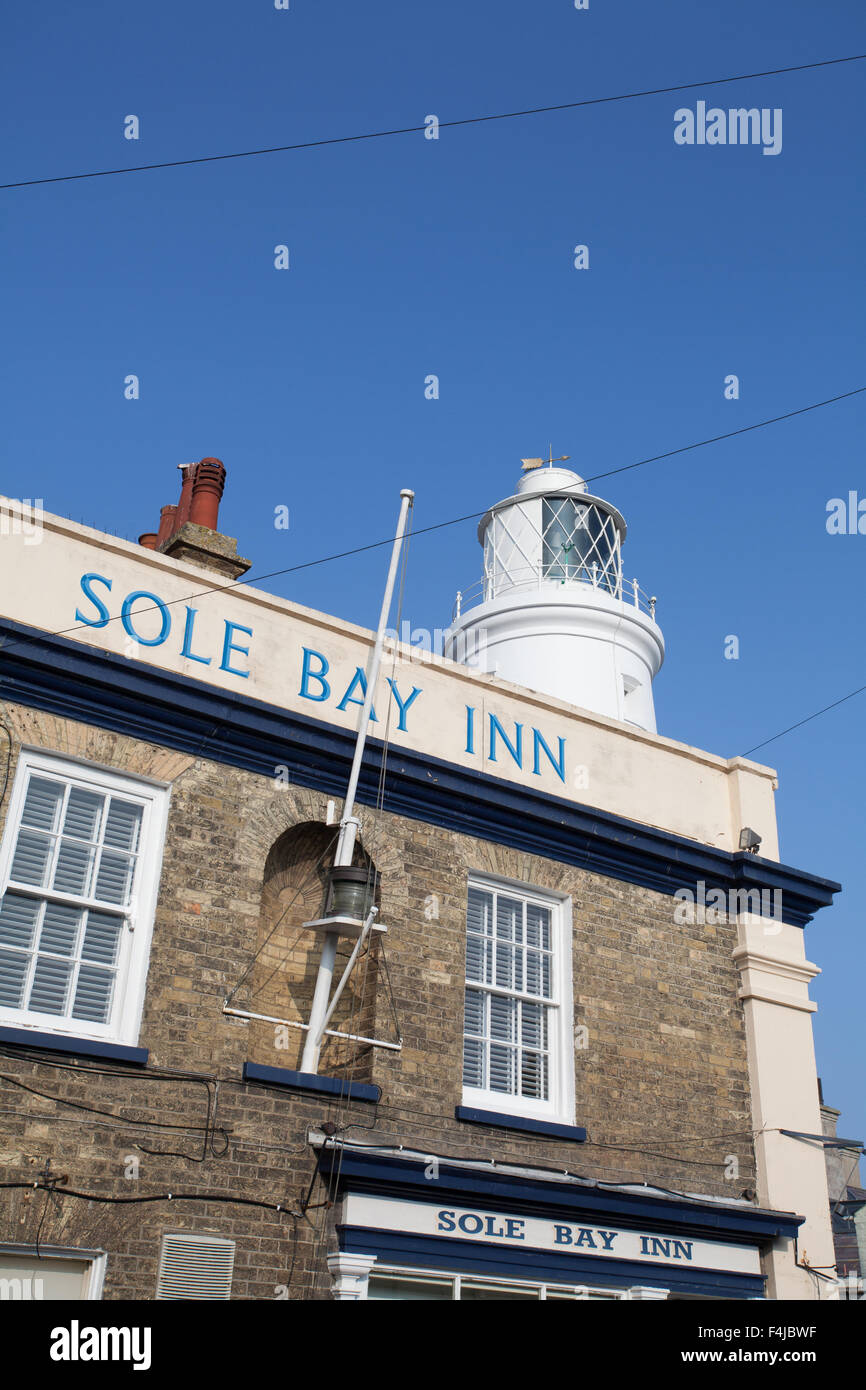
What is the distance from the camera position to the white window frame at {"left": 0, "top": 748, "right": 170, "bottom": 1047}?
380 inches

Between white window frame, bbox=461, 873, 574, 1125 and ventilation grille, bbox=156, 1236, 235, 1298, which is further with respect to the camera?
white window frame, bbox=461, 873, 574, 1125

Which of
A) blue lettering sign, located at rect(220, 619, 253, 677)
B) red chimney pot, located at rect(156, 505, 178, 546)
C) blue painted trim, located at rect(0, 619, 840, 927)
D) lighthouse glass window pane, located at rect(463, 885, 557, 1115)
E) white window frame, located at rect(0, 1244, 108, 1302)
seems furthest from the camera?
red chimney pot, located at rect(156, 505, 178, 546)

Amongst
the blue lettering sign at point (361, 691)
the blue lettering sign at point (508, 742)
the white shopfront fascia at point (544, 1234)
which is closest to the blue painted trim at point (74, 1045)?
the white shopfront fascia at point (544, 1234)

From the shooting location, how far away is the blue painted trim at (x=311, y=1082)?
1001cm

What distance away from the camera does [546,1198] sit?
429 inches

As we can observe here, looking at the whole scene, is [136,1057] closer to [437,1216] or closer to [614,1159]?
[437,1216]

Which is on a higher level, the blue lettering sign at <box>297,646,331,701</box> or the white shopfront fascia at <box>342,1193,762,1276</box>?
the blue lettering sign at <box>297,646,331,701</box>

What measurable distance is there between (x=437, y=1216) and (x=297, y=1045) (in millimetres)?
1820

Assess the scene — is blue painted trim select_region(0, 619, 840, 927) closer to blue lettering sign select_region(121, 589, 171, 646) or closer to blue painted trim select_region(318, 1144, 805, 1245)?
blue lettering sign select_region(121, 589, 171, 646)

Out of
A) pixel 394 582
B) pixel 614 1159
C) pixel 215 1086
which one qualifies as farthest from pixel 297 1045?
pixel 394 582

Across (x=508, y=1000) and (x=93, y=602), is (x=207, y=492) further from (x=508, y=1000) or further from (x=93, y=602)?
(x=508, y=1000)

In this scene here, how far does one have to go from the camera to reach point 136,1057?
948cm

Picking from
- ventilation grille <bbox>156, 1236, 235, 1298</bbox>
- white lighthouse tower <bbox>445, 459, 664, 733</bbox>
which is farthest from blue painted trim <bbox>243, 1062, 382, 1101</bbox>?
→ white lighthouse tower <bbox>445, 459, 664, 733</bbox>

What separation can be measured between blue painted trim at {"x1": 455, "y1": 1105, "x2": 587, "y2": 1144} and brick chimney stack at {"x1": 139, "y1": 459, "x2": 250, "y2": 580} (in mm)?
5324
